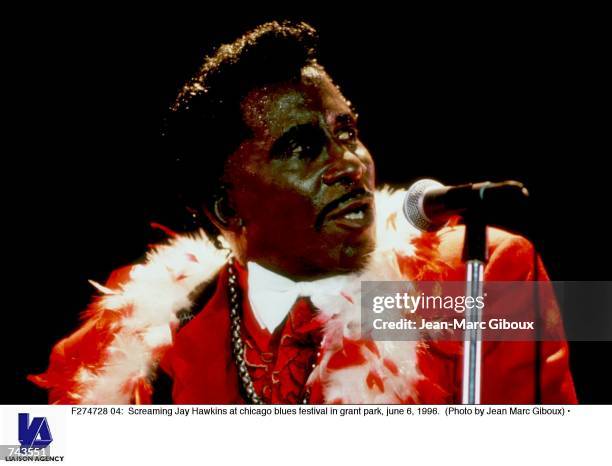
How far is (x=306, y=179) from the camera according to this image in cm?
137

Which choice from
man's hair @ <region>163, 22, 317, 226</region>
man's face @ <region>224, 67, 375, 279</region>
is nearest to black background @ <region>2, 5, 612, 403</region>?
man's hair @ <region>163, 22, 317, 226</region>

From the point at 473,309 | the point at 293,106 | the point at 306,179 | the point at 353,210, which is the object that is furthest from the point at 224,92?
the point at 473,309

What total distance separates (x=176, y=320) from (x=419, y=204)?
0.83 meters

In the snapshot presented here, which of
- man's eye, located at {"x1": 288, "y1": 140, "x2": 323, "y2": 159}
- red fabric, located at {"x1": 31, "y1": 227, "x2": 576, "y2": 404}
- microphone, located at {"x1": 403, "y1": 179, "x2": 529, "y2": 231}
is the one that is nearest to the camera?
microphone, located at {"x1": 403, "y1": 179, "x2": 529, "y2": 231}

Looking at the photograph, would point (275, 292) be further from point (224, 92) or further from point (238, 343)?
point (224, 92)

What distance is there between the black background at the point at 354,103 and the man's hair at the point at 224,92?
0.22 ft

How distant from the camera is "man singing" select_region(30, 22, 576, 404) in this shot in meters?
1.29

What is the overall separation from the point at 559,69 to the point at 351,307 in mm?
757

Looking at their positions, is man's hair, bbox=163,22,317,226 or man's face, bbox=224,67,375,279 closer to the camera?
man's face, bbox=224,67,375,279

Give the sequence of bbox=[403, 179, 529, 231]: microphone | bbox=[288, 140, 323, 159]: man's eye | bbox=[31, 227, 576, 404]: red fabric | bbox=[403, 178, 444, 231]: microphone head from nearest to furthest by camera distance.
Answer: bbox=[403, 179, 529, 231]: microphone < bbox=[403, 178, 444, 231]: microphone head < bbox=[31, 227, 576, 404]: red fabric < bbox=[288, 140, 323, 159]: man's eye

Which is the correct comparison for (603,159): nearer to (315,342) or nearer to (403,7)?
(403,7)
